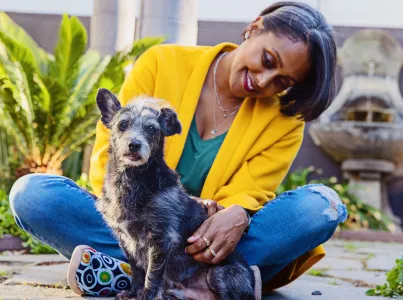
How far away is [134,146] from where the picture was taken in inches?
92.3

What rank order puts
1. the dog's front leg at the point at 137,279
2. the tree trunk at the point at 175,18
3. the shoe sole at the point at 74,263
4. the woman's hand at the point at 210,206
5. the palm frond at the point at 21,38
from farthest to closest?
the palm frond at the point at 21,38 < the tree trunk at the point at 175,18 < the shoe sole at the point at 74,263 < the woman's hand at the point at 210,206 < the dog's front leg at the point at 137,279

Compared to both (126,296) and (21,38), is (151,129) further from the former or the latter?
(21,38)

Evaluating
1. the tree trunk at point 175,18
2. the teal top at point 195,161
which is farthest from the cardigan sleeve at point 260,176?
the tree trunk at point 175,18

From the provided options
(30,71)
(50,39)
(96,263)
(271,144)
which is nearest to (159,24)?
(30,71)

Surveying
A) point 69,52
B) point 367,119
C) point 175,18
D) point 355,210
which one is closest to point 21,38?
point 69,52

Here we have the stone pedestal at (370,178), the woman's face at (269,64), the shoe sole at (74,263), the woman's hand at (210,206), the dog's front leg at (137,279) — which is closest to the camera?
the dog's front leg at (137,279)

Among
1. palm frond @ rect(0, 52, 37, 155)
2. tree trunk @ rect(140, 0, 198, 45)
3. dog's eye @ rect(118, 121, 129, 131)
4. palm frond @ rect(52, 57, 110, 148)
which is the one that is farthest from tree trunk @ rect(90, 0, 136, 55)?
dog's eye @ rect(118, 121, 129, 131)

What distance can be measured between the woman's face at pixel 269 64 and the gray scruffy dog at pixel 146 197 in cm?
73

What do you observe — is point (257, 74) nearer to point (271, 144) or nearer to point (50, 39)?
point (271, 144)

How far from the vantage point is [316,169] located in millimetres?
10547

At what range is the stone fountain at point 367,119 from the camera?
982 centimetres

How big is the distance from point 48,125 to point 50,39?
3.97 metres

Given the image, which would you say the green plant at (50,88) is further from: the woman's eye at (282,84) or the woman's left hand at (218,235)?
the woman's left hand at (218,235)

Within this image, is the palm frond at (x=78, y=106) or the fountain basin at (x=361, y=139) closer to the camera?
the palm frond at (x=78, y=106)
